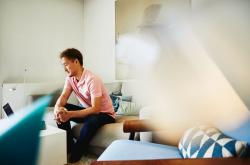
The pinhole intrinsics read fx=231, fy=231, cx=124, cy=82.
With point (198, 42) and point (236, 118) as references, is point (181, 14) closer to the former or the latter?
point (198, 42)

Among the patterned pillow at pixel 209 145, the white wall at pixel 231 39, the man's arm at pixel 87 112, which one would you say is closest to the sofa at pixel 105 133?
the man's arm at pixel 87 112

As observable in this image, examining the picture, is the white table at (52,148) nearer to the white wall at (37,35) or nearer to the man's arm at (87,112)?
the man's arm at (87,112)

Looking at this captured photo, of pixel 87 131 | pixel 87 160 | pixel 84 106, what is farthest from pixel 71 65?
pixel 87 160

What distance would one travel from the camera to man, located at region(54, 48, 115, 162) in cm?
188

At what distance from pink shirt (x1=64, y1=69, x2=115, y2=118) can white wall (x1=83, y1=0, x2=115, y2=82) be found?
1.14m

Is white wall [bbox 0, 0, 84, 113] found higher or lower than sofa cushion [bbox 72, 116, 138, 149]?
higher

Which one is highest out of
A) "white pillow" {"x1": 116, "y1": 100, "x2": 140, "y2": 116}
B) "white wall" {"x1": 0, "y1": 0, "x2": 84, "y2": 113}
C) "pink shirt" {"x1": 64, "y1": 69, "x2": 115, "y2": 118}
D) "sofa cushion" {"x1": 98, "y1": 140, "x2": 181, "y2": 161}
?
"white wall" {"x1": 0, "y1": 0, "x2": 84, "y2": 113}

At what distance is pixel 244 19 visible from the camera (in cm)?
95

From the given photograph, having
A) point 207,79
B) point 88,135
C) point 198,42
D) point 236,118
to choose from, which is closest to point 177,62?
point 198,42

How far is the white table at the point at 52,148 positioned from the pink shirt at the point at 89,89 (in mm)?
432

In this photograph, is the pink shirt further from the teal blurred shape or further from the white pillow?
the teal blurred shape

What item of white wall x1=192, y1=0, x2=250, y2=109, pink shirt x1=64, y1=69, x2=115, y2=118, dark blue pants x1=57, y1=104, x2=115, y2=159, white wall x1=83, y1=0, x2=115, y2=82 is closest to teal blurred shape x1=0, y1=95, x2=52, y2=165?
dark blue pants x1=57, y1=104, x2=115, y2=159

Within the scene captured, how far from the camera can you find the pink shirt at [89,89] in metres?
1.96

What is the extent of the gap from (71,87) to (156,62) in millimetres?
962
